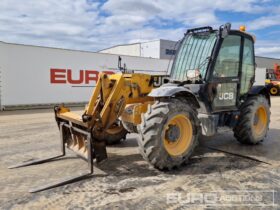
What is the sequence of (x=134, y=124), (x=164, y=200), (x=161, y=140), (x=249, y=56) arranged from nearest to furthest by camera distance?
(x=164, y=200)
(x=161, y=140)
(x=134, y=124)
(x=249, y=56)

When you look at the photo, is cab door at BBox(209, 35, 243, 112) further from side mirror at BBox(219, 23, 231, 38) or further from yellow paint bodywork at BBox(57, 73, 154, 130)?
yellow paint bodywork at BBox(57, 73, 154, 130)

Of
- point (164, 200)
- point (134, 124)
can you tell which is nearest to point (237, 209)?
point (164, 200)

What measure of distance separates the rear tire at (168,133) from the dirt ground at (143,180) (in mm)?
249

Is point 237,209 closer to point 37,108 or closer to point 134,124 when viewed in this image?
point 134,124

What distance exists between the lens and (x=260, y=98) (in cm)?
595

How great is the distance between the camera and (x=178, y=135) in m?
4.30

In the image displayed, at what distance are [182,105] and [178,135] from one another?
502 millimetres

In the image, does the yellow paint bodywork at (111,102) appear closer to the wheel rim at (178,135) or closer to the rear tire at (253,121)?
the wheel rim at (178,135)

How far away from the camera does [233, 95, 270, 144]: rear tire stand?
554cm

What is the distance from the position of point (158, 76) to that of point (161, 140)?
172cm

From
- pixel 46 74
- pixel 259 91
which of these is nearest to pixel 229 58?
pixel 259 91

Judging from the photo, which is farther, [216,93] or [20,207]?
[216,93]

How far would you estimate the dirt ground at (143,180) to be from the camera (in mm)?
3152

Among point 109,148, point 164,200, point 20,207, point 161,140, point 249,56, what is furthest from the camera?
point 249,56
